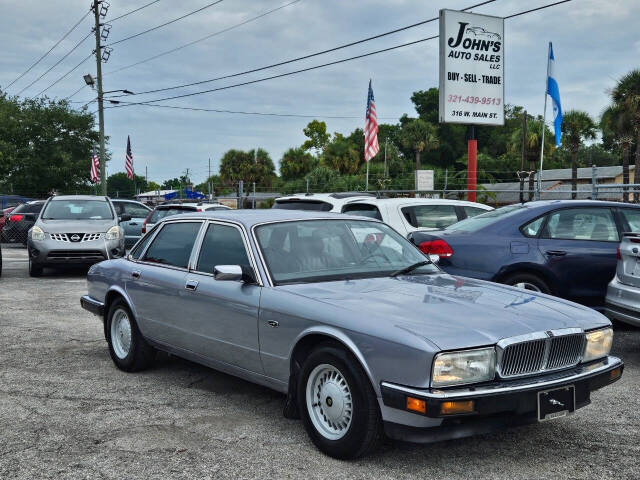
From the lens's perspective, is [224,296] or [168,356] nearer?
[224,296]

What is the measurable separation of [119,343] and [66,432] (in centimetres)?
186

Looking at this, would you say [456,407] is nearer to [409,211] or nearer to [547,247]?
[547,247]

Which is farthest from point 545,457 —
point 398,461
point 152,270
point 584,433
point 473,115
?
point 473,115

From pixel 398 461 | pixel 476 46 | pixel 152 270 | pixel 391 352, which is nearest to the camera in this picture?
pixel 391 352

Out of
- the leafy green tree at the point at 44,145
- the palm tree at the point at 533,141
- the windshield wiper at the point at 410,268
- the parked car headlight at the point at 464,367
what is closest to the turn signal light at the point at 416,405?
the parked car headlight at the point at 464,367

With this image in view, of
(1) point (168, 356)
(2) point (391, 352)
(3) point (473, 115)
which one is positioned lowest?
(1) point (168, 356)

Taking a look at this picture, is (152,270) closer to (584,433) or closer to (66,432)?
(66,432)

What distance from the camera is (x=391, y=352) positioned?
3.74 meters

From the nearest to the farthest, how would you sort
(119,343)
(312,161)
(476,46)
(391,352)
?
1. (391,352)
2. (119,343)
3. (476,46)
4. (312,161)

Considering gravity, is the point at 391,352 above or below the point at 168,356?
above

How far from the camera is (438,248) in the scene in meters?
7.75

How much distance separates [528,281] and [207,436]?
434cm

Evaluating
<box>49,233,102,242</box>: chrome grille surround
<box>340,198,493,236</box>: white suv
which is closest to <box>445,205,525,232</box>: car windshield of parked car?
<box>340,198,493,236</box>: white suv

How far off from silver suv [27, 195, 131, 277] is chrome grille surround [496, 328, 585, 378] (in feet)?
34.1
